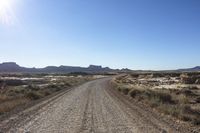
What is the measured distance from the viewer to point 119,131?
12.3m

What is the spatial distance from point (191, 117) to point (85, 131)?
19.7 feet

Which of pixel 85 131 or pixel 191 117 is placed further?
pixel 191 117

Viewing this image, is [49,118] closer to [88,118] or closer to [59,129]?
[88,118]

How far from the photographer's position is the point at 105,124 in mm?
14055

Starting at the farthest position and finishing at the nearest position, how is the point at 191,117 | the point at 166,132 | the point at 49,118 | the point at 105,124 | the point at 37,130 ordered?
the point at 49,118 < the point at 191,117 < the point at 105,124 < the point at 37,130 < the point at 166,132

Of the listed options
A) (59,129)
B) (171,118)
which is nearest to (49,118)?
(59,129)

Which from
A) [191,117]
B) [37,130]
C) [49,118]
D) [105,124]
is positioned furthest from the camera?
[49,118]

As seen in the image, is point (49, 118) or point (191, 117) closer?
point (191, 117)

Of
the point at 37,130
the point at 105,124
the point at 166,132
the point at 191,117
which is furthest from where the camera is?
the point at 191,117

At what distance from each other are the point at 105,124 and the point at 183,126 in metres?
3.55

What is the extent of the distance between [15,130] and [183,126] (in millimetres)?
7372

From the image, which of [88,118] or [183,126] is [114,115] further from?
[183,126]

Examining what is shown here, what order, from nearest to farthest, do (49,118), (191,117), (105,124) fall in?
(105,124)
(191,117)
(49,118)

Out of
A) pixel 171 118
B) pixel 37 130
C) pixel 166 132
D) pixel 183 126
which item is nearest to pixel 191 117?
pixel 171 118
